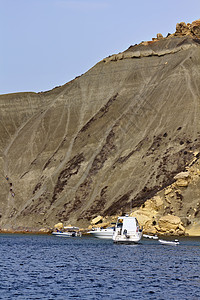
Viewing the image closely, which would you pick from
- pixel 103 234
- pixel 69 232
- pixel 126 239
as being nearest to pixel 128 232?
pixel 126 239

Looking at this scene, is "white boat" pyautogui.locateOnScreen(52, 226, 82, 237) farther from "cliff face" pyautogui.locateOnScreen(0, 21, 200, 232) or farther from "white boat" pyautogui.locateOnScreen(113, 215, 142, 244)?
"white boat" pyautogui.locateOnScreen(113, 215, 142, 244)

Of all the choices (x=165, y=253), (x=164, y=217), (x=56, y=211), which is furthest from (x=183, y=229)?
(x=56, y=211)

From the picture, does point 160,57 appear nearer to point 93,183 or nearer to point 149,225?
point 93,183

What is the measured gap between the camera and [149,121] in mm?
142375

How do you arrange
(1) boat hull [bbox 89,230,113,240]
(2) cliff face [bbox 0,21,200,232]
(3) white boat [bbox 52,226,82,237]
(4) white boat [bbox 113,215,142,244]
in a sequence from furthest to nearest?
1. (2) cliff face [bbox 0,21,200,232]
2. (3) white boat [bbox 52,226,82,237]
3. (1) boat hull [bbox 89,230,113,240]
4. (4) white boat [bbox 113,215,142,244]

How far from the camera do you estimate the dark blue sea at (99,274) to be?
40281 millimetres

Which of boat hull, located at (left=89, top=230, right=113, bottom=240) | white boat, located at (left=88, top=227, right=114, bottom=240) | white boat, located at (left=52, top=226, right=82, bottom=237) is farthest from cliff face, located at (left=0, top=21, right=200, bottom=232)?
boat hull, located at (left=89, top=230, right=113, bottom=240)

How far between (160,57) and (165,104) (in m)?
27.4

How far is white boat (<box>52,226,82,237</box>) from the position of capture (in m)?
113

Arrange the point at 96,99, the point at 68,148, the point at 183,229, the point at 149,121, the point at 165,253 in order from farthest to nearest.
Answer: the point at 96,99, the point at 68,148, the point at 149,121, the point at 183,229, the point at 165,253

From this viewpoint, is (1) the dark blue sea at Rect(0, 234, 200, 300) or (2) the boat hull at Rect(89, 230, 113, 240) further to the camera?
(2) the boat hull at Rect(89, 230, 113, 240)

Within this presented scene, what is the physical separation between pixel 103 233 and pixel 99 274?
55937 mm

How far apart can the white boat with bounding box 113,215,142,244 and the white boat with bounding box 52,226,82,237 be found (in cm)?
2140

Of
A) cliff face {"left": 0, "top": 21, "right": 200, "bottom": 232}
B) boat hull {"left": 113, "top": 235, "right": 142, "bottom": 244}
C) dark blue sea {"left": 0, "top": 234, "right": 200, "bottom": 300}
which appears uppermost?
cliff face {"left": 0, "top": 21, "right": 200, "bottom": 232}
